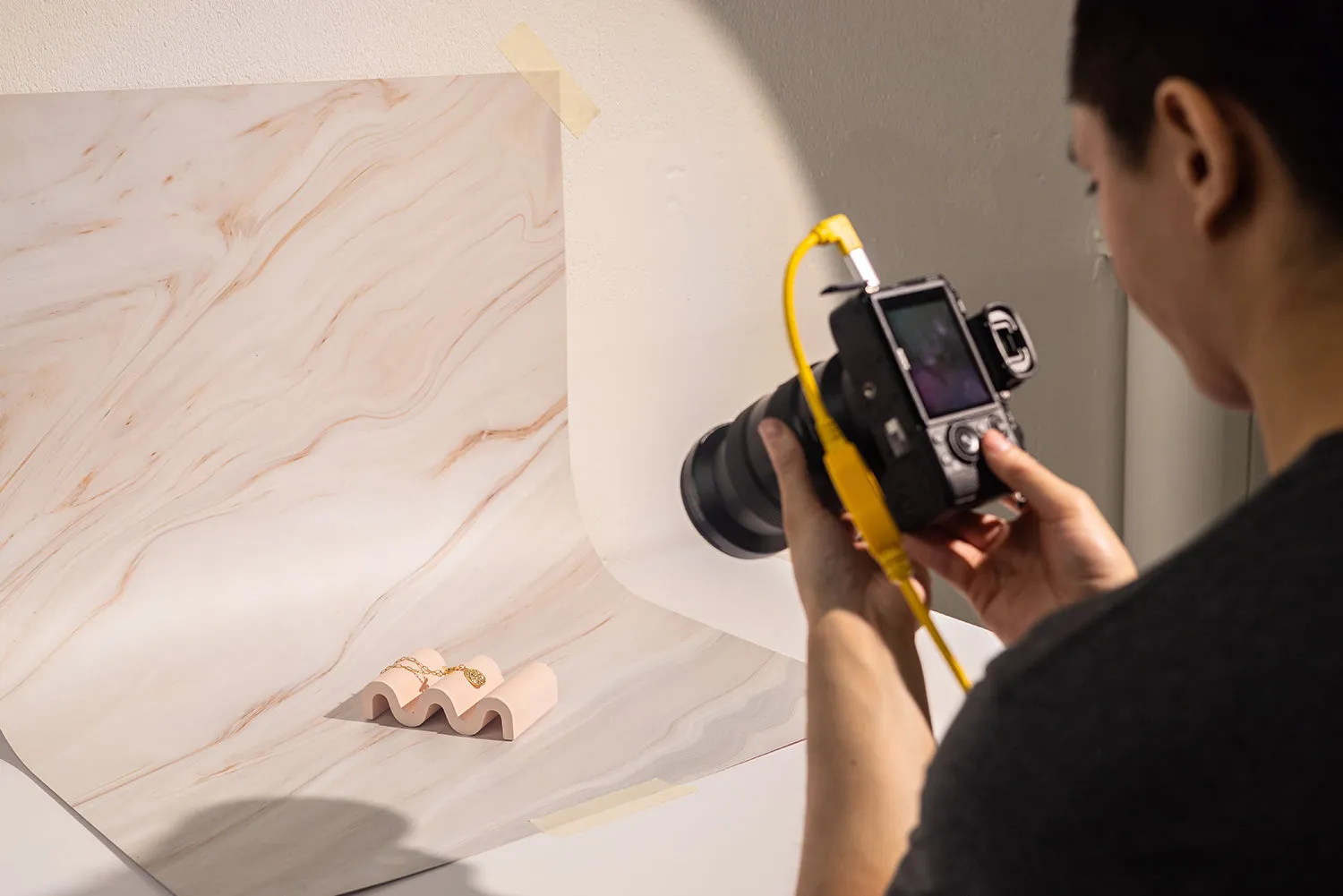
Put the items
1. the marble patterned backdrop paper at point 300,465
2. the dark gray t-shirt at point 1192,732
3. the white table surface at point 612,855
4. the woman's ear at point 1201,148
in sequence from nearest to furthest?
the dark gray t-shirt at point 1192,732, the woman's ear at point 1201,148, the white table surface at point 612,855, the marble patterned backdrop paper at point 300,465

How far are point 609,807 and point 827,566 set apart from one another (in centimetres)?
48

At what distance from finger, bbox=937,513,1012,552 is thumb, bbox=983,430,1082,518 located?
62 mm

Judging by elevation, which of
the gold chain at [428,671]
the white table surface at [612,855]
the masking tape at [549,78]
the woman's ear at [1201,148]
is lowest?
the white table surface at [612,855]

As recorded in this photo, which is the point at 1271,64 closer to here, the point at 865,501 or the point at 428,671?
the point at 865,501

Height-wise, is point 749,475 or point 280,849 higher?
point 749,475

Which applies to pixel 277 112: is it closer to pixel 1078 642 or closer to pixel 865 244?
pixel 865 244

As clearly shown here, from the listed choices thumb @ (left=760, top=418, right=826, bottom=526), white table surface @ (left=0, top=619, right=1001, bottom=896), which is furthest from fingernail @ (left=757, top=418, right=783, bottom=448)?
white table surface @ (left=0, top=619, right=1001, bottom=896)

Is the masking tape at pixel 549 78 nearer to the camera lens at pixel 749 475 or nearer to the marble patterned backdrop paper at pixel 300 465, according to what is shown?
the marble patterned backdrop paper at pixel 300 465

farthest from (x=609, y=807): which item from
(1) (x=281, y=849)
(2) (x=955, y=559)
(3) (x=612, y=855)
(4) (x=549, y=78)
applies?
(4) (x=549, y=78)

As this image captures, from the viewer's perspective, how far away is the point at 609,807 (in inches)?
47.8

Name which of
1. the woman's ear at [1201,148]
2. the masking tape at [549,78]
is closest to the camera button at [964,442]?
the woman's ear at [1201,148]

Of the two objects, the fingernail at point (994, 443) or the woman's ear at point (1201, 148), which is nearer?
the woman's ear at point (1201, 148)

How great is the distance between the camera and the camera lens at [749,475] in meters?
0.93

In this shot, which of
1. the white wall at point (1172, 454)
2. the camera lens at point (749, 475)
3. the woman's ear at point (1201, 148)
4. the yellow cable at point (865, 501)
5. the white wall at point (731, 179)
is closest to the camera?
the woman's ear at point (1201, 148)
